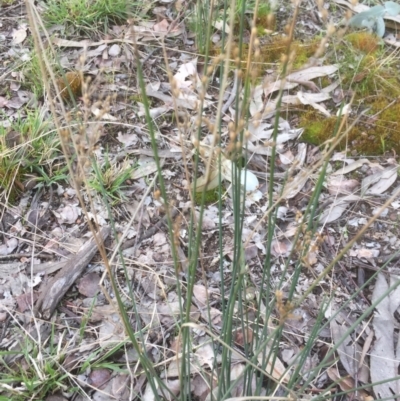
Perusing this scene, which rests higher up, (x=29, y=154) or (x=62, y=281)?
(x=29, y=154)

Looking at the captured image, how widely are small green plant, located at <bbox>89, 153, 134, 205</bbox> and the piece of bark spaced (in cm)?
18

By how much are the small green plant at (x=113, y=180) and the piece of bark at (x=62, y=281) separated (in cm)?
18

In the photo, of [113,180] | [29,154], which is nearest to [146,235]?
[113,180]

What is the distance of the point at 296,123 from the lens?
1.87 meters

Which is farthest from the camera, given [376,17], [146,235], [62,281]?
[376,17]

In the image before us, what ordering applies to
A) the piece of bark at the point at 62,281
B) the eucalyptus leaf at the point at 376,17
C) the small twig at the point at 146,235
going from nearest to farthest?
the piece of bark at the point at 62,281 → the small twig at the point at 146,235 → the eucalyptus leaf at the point at 376,17

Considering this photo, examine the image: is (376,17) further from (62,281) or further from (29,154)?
(62,281)

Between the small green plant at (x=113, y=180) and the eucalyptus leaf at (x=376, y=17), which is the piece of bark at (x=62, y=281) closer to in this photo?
the small green plant at (x=113, y=180)

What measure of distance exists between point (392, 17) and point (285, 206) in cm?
113

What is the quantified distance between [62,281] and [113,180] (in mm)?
392

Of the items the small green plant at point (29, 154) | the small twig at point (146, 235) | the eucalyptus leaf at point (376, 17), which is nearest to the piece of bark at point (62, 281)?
the small twig at point (146, 235)

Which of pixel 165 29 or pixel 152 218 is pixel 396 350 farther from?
pixel 165 29

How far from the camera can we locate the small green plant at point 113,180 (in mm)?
1614

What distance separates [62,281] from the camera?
1407 millimetres
